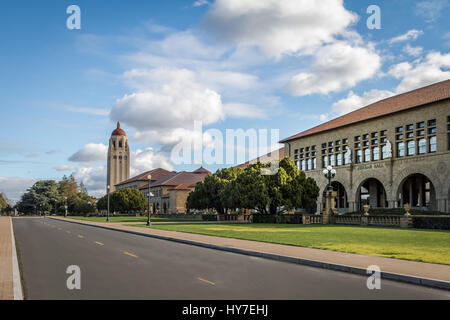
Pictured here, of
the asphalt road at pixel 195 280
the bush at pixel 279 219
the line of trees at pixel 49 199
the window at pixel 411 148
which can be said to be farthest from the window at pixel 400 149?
the line of trees at pixel 49 199

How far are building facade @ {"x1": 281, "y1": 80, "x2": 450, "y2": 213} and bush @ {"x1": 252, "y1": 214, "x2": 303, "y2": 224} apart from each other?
38.8 ft

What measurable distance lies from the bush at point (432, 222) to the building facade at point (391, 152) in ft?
33.9

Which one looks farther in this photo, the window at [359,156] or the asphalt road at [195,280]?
the window at [359,156]

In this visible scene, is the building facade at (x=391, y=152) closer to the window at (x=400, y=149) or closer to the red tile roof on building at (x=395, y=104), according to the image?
the red tile roof on building at (x=395, y=104)

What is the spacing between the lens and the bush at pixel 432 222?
104 feet

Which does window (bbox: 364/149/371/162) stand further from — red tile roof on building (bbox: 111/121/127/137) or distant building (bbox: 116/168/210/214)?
red tile roof on building (bbox: 111/121/127/137)

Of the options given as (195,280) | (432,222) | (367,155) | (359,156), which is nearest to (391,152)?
(367,155)

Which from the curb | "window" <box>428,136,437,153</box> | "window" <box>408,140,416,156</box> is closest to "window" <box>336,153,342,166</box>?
"window" <box>408,140,416,156</box>

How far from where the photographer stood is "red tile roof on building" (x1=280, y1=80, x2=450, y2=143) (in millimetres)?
45838

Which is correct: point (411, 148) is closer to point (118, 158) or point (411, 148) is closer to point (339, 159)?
point (339, 159)

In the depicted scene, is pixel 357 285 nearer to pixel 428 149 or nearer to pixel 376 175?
pixel 428 149

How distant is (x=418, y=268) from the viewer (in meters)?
11.8
